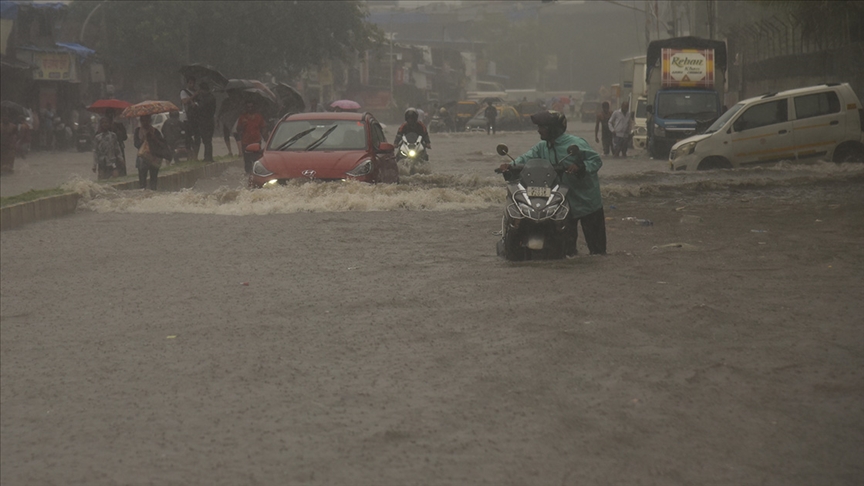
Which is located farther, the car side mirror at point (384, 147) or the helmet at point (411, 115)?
the helmet at point (411, 115)

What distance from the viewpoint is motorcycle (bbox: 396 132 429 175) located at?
22.5 m

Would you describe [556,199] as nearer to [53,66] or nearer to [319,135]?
[319,135]

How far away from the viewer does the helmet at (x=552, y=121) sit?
1022cm

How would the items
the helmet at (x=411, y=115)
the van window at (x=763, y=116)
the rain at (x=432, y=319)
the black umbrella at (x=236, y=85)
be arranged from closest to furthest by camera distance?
the rain at (x=432, y=319), the helmet at (x=411, y=115), the van window at (x=763, y=116), the black umbrella at (x=236, y=85)

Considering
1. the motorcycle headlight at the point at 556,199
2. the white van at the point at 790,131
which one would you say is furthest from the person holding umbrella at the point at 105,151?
the motorcycle headlight at the point at 556,199

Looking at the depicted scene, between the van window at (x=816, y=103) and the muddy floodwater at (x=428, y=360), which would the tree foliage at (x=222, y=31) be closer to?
the van window at (x=816, y=103)

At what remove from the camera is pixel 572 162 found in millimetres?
10219

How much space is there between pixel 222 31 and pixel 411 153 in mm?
34128

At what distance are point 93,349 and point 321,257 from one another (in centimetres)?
432

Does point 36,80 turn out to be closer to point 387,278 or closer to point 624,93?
point 624,93

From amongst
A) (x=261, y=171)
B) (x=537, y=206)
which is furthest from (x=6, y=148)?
(x=537, y=206)

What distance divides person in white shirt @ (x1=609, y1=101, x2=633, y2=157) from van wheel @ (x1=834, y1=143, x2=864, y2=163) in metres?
10.4

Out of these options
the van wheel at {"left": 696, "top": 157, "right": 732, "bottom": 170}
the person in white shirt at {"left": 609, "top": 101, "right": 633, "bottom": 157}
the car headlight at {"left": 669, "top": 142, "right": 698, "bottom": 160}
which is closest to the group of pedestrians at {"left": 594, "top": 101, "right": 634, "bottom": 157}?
the person in white shirt at {"left": 609, "top": 101, "right": 633, "bottom": 157}

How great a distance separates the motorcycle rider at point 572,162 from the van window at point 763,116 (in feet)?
41.7
